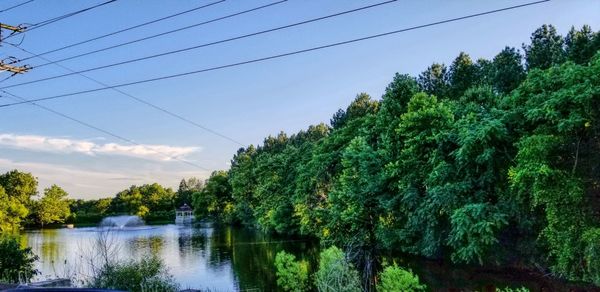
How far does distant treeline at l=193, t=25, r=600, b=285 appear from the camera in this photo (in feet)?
61.1

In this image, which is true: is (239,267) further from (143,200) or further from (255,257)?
(143,200)

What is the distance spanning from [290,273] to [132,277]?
8.32 metres

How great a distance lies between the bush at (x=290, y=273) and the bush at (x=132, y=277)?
5.86 metres

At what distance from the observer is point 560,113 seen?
748 inches

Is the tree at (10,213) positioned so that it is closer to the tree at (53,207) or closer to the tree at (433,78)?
the tree at (53,207)

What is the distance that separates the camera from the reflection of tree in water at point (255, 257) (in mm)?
27648

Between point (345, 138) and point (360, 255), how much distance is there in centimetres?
2061

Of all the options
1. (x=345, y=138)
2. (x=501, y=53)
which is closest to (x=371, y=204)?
(x=345, y=138)

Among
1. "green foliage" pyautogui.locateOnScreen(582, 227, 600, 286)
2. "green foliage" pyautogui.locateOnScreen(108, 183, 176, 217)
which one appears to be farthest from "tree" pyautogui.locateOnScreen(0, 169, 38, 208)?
"green foliage" pyautogui.locateOnScreen(582, 227, 600, 286)

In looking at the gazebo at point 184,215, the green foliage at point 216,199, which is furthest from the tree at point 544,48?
the gazebo at point 184,215

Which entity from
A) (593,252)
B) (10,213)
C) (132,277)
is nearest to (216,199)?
(10,213)

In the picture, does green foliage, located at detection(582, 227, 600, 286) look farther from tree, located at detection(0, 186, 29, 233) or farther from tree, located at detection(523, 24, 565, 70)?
tree, located at detection(0, 186, 29, 233)

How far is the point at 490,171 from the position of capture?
21656mm

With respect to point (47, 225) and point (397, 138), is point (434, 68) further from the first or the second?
point (47, 225)
